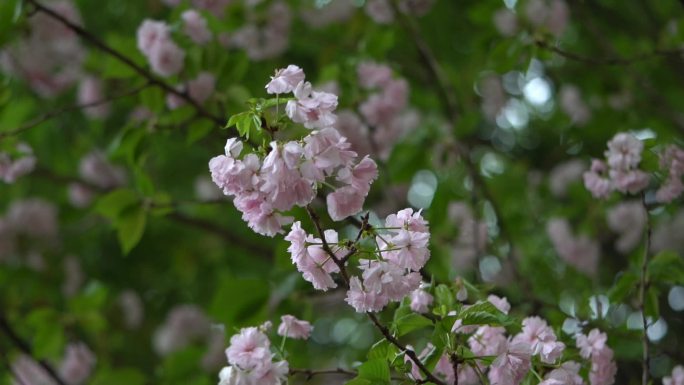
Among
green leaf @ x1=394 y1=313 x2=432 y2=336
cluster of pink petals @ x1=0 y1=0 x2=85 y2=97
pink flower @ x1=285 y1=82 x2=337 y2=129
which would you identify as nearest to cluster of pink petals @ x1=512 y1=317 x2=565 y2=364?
green leaf @ x1=394 y1=313 x2=432 y2=336

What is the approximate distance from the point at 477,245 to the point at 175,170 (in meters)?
1.47

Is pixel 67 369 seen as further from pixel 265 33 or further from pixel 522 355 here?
pixel 522 355

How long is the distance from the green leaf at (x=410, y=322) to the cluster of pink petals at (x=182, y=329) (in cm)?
214

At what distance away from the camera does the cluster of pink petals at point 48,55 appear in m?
2.34

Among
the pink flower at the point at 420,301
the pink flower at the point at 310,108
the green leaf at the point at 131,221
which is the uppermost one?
the green leaf at the point at 131,221

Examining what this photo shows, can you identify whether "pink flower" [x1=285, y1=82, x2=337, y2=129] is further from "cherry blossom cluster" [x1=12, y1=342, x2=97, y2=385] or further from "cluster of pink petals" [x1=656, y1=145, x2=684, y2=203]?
"cherry blossom cluster" [x1=12, y1=342, x2=97, y2=385]

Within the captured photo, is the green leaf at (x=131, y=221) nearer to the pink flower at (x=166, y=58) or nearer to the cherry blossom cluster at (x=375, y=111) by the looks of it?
the pink flower at (x=166, y=58)

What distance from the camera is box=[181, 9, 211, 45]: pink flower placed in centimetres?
181

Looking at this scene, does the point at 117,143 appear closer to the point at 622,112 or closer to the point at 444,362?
the point at 444,362

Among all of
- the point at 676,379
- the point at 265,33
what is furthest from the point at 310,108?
the point at 265,33

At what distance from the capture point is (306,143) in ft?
3.00

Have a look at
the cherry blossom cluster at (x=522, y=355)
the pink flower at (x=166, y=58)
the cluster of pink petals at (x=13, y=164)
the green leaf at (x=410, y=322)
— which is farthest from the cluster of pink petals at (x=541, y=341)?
the cluster of pink petals at (x=13, y=164)

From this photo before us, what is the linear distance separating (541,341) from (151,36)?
1.09 metres

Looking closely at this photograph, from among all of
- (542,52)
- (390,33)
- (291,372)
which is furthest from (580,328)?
(390,33)
